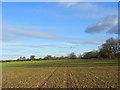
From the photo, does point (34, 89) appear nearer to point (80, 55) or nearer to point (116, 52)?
point (116, 52)

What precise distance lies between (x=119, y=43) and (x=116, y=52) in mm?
8674

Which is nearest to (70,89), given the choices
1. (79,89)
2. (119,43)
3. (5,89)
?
(79,89)

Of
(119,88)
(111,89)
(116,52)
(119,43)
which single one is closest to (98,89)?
(111,89)

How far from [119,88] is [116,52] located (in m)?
79.0

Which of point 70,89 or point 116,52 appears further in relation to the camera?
point 116,52

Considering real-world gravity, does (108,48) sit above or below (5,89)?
above

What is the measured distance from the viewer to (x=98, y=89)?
11.5 metres

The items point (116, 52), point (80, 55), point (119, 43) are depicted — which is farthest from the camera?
point (80, 55)

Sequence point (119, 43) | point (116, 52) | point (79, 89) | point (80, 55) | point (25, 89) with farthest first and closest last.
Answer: point (80, 55)
point (116, 52)
point (119, 43)
point (25, 89)
point (79, 89)

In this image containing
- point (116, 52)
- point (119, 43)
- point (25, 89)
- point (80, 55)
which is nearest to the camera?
point (25, 89)

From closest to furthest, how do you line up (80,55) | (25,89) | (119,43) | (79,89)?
(79,89) → (25,89) → (119,43) → (80,55)

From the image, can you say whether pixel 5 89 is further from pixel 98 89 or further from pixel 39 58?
pixel 39 58

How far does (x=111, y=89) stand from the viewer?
449 inches

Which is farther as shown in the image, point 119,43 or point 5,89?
point 119,43
